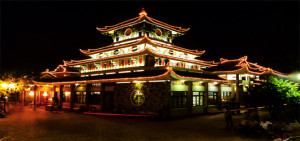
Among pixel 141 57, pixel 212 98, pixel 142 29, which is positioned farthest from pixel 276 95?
pixel 142 29

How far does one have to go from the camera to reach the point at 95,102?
26.6 m

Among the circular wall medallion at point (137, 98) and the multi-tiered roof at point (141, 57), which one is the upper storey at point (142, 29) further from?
the circular wall medallion at point (137, 98)

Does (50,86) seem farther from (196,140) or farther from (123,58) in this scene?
(196,140)

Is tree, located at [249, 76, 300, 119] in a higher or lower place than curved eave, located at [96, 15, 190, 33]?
lower

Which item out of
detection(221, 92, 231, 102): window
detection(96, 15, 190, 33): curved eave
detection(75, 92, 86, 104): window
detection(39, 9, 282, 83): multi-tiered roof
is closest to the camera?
detection(39, 9, 282, 83): multi-tiered roof

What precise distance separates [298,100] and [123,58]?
18.9 metres

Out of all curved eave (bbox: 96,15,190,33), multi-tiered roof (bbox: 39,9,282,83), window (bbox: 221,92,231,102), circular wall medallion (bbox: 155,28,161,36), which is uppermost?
curved eave (bbox: 96,15,190,33)

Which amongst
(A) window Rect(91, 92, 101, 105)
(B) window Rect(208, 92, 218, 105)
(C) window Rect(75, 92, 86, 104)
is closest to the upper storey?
(A) window Rect(91, 92, 101, 105)

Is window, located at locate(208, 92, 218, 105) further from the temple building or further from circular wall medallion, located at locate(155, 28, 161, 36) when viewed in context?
circular wall medallion, located at locate(155, 28, 161, 36)

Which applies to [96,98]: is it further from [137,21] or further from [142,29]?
[137,21]

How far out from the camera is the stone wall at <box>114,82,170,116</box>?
20172mm

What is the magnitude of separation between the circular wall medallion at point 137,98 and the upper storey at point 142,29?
8.20m

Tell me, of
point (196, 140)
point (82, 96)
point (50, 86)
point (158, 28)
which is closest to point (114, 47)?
point (158, 28)

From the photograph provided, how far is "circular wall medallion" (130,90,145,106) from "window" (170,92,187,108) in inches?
123
